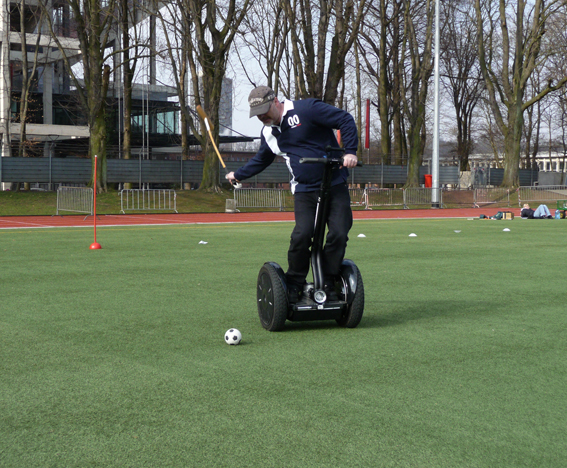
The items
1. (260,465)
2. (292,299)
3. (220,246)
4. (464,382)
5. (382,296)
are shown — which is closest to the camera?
(260,465)

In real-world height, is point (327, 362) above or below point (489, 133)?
below

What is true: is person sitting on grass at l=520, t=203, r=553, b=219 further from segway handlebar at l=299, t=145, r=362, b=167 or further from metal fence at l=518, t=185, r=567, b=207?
segway handlebar at l=299, t=145, r=362, b=167

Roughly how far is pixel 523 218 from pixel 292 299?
21.8 m

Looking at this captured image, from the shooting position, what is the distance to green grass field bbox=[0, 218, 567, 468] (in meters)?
3.04

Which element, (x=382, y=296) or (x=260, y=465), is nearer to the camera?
(x=260, y=465)

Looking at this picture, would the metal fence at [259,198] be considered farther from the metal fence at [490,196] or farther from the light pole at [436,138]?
the metal fence at [490,196]

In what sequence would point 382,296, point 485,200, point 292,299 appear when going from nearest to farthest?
point 292,299, point 382,296, point 485,200

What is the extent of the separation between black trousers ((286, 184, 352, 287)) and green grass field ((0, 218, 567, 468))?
1.63ft

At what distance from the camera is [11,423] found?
11.0ft

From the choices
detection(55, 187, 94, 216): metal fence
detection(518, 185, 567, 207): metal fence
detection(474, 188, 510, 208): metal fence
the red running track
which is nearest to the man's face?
the red running track

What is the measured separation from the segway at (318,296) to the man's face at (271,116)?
19.4 inches

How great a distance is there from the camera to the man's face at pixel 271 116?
5.48 meters

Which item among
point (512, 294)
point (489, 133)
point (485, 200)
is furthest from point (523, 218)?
point (489, 133)

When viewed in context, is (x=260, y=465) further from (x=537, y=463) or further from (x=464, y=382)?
(x=464, y=382)
